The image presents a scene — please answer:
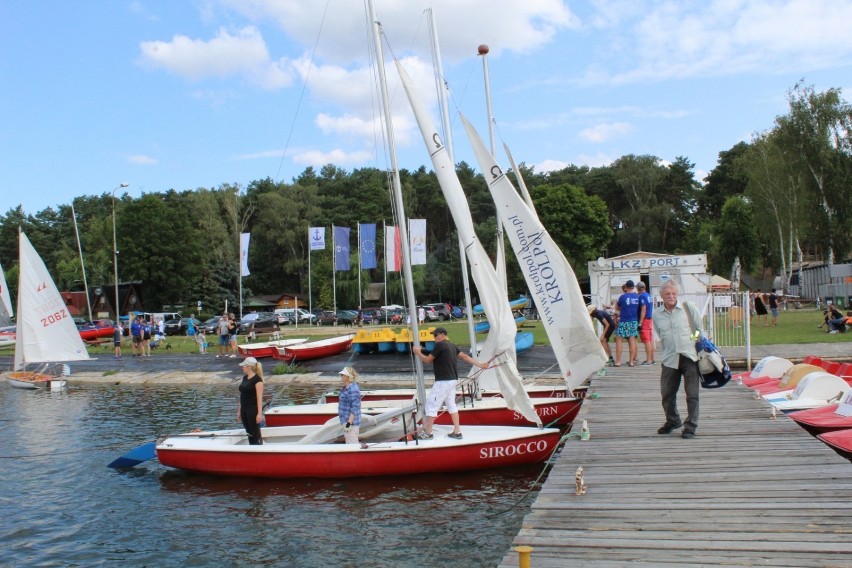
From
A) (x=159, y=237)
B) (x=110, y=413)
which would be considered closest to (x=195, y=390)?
(x=110, y=413)

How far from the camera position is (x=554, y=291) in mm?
12781

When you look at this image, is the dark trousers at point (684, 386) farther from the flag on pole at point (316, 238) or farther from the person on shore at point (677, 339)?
the flag on pole at point (316, 238)

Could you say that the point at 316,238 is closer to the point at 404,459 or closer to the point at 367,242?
the point at 367,242

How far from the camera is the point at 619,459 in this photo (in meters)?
8.64

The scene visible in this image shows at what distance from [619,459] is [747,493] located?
6.02 feet

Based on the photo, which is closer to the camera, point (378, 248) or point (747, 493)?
point (747, 493)

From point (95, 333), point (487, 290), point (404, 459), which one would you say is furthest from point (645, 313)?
point (95, 333)

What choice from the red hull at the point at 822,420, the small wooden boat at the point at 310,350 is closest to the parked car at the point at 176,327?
the small wooden boat at the point at 310,350

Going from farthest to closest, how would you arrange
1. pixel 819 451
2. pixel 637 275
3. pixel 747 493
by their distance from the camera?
pixel 637 275, pixel 819 451, pixel 747 493

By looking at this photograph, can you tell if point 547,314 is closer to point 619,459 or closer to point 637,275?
point 619,459

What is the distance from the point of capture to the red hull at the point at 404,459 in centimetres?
1200

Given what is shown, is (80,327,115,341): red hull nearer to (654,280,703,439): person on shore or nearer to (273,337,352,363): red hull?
(273,337,352,363): red hull

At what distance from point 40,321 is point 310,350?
35.8ft

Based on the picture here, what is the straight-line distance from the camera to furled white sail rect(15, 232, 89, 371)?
2811 centimetres
